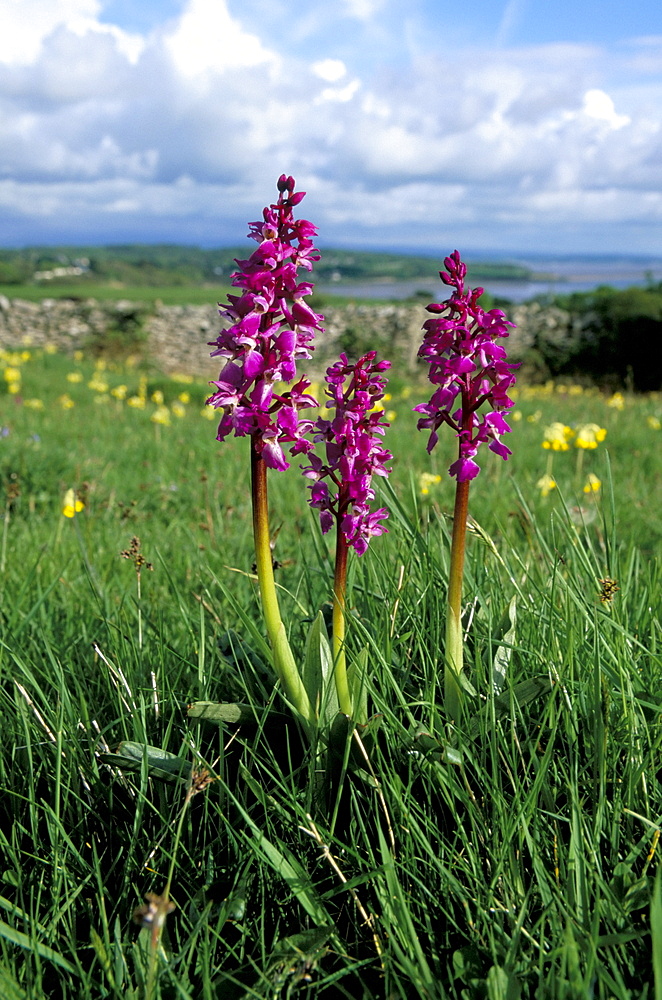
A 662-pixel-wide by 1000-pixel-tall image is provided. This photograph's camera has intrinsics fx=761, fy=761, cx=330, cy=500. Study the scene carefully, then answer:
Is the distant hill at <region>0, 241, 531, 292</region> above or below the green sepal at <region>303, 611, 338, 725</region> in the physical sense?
above

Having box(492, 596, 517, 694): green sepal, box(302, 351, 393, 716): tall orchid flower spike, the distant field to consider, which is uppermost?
the distant field

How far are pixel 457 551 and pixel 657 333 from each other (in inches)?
737

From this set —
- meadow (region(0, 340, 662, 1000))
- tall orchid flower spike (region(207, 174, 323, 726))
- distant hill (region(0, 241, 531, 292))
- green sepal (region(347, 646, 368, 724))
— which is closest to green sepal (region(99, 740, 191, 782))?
meadow (region(0, 340, 662, 1000))

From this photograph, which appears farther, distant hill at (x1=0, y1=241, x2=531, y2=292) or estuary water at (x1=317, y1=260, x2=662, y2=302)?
distant hill at (x1=0, y1=241, x2=531, y2=292)

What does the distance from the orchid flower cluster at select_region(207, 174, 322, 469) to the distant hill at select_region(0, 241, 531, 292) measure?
25803mm

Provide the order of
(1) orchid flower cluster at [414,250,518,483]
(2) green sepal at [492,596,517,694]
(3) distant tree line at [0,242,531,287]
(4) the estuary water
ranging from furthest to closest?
(3) distant tree line at [0,242,531,287] → (4) the estuary water → (2) green sepal at [492,596,517,694] → (1) orchid flower cluster at [414,250,518,483]

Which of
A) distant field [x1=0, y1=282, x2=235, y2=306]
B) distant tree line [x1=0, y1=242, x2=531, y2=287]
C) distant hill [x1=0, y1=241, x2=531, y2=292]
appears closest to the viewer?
distant field [x1=0, y1=282, x2=235, y2=306]

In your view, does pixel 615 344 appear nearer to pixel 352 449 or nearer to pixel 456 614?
pixel 456 614

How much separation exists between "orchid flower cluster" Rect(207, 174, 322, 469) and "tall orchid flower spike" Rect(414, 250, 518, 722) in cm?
25

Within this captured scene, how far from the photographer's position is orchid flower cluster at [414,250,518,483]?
1.51 m

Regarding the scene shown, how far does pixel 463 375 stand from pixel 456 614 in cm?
51

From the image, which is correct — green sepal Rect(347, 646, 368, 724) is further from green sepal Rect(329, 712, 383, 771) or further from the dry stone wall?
the dry stone wall

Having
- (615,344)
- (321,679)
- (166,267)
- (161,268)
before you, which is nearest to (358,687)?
(321,679)

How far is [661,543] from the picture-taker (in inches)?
153
